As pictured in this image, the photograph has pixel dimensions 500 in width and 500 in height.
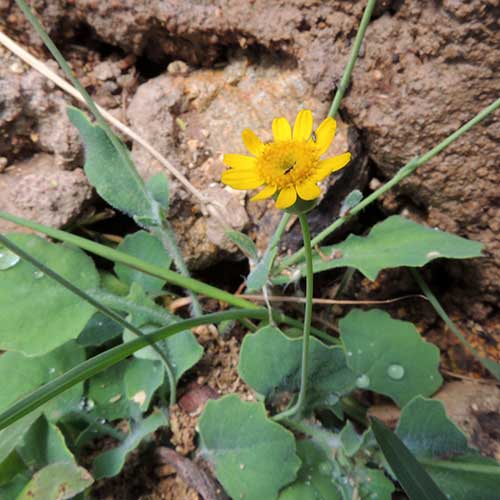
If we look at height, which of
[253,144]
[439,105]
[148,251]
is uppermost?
[253,144]

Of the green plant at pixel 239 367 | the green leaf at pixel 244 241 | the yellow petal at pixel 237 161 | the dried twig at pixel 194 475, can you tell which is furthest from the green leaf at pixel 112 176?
the dried twig at pixel 194 475

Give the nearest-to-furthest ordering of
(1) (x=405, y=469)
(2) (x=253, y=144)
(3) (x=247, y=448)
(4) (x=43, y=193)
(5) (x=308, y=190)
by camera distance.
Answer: (5) (x=308, y=190), (1) (x=405, y=469), (2) (x=253, y=144), (3) (x=247, y=448), (4) (x=43, y=193)

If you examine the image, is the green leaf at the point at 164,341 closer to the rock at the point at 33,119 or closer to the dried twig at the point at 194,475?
the dried twig at the point at 194,475

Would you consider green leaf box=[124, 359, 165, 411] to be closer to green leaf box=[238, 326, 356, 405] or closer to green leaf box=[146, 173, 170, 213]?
green leaf box=[238, 326, 356, 405]

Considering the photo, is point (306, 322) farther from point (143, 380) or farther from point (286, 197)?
point (143, 380)

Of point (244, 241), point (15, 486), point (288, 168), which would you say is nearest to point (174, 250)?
point (244, 241)

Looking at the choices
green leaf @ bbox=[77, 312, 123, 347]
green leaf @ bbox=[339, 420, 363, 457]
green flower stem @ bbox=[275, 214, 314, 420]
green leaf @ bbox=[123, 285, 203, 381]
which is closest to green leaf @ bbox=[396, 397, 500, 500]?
green leaf @ bbox=[339, 420, 363, 457]

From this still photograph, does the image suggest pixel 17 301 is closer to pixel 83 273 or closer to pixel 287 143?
pixel 83 273
